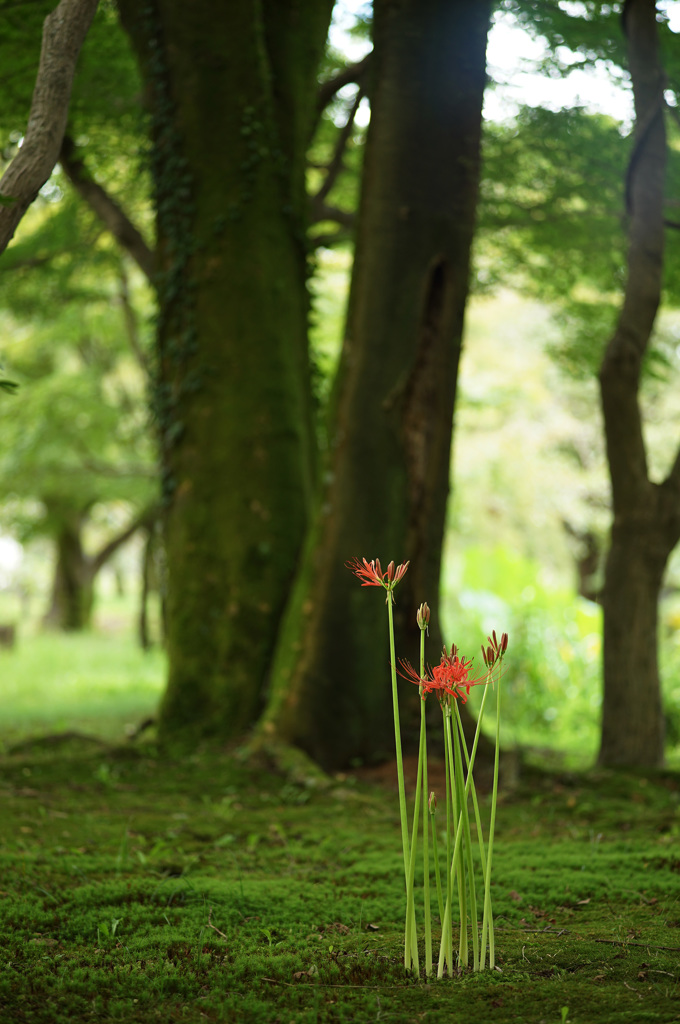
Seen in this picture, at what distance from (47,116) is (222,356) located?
2.98m

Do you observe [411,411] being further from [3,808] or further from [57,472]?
[57,472]

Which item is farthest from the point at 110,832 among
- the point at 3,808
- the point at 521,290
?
the point at 521,290

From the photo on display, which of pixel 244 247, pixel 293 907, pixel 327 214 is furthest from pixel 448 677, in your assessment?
pixel 327 214

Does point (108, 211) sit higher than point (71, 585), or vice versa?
point (108, 211)

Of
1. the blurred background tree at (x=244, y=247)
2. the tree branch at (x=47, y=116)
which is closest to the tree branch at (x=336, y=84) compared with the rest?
the blurred background tree at (x=244, y=247)

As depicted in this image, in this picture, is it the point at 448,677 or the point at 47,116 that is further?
the point at 47,116

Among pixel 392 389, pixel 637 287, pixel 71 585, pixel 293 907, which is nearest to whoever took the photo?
pixel 293 907

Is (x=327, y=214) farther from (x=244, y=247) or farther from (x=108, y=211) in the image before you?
(x=244, y=247)

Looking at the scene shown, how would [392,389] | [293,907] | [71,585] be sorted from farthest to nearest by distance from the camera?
[71,585] → [392,389] → [293,907]

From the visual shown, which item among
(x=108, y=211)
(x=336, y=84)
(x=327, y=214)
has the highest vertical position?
(x=336, y=84)

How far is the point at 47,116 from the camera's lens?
2.54 meters

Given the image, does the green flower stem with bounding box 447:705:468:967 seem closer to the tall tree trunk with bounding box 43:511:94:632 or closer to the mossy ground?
the mossy ground

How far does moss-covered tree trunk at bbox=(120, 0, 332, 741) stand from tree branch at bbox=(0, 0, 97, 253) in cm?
289

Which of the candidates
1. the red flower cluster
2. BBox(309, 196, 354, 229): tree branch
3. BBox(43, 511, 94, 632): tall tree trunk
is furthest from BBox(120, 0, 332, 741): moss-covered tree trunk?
BBox(43, 511, 94, 632): tall tree trunk
